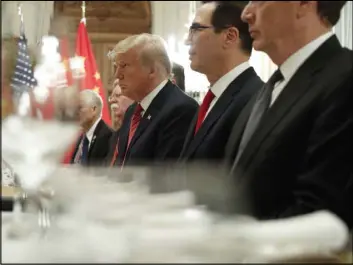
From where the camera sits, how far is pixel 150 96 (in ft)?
6.86

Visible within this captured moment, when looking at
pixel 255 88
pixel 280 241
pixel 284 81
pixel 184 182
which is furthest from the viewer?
pixel 255 88

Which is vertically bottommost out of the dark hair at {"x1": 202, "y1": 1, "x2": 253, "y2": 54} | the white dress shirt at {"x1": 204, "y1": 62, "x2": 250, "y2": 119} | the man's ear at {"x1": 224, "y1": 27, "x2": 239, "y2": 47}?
the white dress shirt at {"x1": 204, "y1": 62, "x2": 250, "y2": 119}

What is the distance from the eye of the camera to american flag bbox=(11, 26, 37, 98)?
0.81 metres

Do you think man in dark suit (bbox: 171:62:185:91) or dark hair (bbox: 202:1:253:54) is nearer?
dark hair (bbox: 202:1:253:54)

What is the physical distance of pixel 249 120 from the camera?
112cm

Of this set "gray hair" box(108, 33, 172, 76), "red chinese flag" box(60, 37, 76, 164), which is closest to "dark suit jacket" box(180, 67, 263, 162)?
"red chinese flag" box(60, 37, 76, 164)

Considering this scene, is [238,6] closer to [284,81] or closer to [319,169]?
[284,81]

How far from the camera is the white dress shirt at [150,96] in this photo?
2068 millimetres

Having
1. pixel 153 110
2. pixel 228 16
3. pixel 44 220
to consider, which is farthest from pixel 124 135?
pixel 44 220

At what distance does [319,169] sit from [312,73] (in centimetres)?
18

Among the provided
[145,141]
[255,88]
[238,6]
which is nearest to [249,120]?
[238,6]

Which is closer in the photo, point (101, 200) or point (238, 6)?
point (101, 200)

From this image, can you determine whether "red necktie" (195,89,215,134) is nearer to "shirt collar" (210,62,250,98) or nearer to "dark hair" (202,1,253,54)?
"shirt collar" (210,62,250,98)

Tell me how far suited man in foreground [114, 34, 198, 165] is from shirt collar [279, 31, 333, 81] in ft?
2.14
